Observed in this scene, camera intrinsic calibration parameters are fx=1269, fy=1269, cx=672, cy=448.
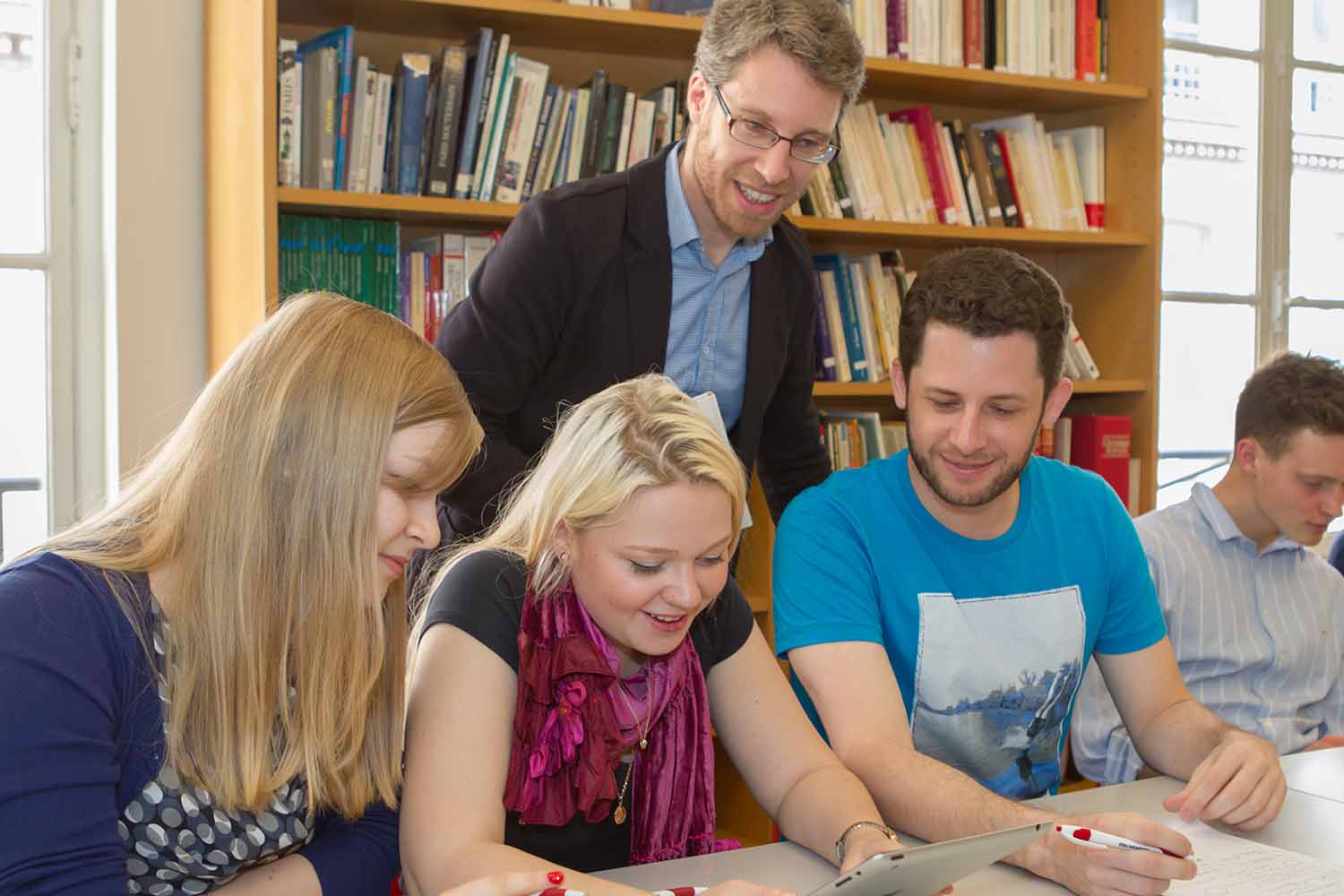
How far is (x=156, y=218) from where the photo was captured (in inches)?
98.3

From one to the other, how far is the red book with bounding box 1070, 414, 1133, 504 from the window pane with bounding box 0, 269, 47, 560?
2.39m

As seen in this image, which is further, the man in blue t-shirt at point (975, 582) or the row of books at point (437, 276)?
the row of books at point (437, 276)

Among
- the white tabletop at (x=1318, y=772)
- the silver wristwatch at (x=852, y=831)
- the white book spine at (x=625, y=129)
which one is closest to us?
the silver wristwatch at (x=852, y=831)

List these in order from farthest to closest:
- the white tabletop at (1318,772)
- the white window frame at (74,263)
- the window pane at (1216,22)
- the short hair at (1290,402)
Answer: the window pane at (1216,22), the white window frame at (74,263), the short hair at (1290,402), the white tabletop at (1318,772)

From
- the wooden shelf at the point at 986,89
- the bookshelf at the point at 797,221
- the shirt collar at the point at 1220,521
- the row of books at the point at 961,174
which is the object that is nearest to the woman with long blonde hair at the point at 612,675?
the bookshelf at the point at 797,221

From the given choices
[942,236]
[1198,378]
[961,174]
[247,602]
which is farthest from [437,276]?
[1198,378]

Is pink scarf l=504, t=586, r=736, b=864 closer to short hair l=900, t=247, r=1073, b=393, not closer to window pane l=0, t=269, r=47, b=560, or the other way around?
short hair l=900, t=247, r=1073, b=393

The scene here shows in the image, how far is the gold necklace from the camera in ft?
4.82

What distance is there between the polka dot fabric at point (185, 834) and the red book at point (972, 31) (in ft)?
8.10

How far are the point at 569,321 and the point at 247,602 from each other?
0.89 meters

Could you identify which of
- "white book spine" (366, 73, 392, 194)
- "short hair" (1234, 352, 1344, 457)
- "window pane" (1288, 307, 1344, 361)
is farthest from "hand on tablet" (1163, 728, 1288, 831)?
"window pane" (1288, 307, 1344, 361)

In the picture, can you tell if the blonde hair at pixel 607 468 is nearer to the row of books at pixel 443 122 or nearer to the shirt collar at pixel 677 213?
the shirt collar at pixel 677 213

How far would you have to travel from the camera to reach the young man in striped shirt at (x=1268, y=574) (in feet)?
7.45

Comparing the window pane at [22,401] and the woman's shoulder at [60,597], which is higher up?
the window pane at [22,401]
